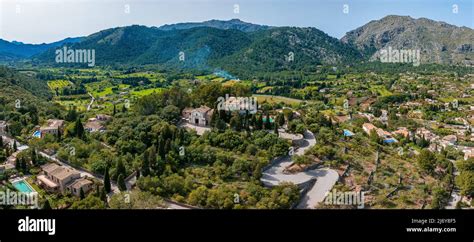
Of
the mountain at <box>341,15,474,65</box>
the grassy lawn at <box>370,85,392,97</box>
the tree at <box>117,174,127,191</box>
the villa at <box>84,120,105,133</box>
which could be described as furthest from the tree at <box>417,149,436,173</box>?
the mountain at <box>341,15,474,65</box>

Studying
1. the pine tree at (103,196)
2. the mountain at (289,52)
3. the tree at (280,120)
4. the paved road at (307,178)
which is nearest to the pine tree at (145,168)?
the pine tree at (103,196)

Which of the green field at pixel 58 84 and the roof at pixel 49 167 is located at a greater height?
the green field at pixel 58 84

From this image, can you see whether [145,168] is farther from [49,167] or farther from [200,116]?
[200,116]

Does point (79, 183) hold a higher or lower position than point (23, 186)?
higher

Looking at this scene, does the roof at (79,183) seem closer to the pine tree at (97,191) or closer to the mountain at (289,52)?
the pine tree at (97,191)

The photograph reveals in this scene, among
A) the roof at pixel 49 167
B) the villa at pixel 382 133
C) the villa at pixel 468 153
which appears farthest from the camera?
the villa at pixel 382 133

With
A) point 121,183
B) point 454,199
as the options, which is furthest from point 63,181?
point 454,199
